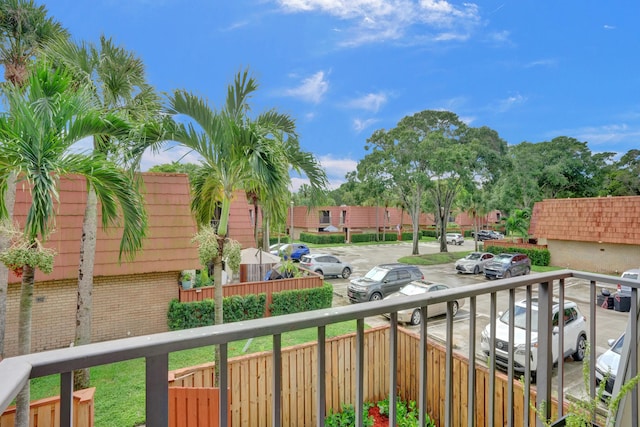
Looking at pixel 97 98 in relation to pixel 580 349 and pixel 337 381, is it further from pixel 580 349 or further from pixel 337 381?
pixel 580 349

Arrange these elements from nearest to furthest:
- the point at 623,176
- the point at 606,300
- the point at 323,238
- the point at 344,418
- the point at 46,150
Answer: the point at 46,150 < the point at 344,418 < the point at 606,300 < the point at 623,176 < the point at 323,238

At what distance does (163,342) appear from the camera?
80cm

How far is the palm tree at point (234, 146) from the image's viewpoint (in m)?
4.75

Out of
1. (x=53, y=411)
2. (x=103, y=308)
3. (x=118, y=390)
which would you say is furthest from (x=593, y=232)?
(x=53, y=411)

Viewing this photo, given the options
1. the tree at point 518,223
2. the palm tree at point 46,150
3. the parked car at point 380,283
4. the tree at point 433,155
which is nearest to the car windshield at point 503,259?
the tree at point 433,155

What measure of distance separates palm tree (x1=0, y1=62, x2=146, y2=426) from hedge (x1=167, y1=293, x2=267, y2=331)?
13.8ft

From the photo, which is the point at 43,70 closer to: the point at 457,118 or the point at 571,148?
the point at 457,118

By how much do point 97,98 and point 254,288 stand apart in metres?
5.82

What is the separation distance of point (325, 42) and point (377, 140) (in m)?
6.97

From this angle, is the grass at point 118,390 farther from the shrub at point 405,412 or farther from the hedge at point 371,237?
the hedge at point 371,237

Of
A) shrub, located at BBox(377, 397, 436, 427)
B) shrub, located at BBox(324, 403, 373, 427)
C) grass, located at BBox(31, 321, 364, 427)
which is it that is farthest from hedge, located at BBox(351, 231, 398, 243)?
shrub, located at BBox(324, 403, 373, 427)

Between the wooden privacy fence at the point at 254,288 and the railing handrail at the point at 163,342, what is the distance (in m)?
8.11

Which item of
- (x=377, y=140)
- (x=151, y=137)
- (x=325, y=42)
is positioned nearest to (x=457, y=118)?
(x=377, y=140)

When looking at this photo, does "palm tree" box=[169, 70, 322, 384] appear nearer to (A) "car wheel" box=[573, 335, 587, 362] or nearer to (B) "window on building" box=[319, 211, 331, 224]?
(A) "car wheel" box=[573, 335, 587, 362]
